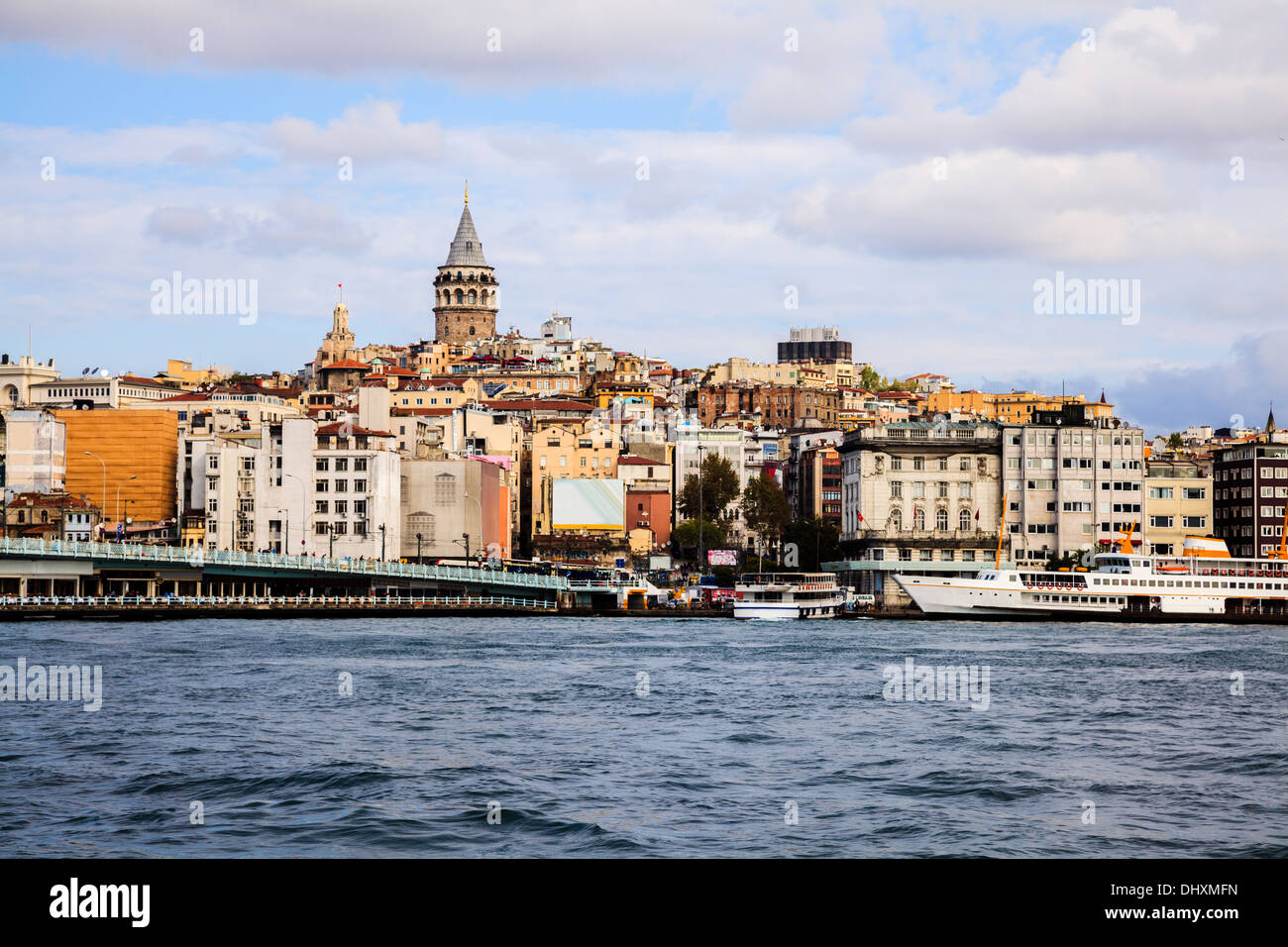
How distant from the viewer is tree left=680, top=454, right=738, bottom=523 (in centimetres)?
12181

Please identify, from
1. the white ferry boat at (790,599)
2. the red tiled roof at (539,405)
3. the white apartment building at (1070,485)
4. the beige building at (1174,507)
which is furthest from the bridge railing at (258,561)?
the red tiled roof at (539,405)

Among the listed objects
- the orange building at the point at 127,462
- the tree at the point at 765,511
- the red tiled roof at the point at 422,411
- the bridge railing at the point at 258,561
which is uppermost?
the red tiled roof at the point at 422,411

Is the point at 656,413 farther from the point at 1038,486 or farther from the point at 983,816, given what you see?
the point at 983,816

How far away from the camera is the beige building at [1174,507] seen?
106562 mm

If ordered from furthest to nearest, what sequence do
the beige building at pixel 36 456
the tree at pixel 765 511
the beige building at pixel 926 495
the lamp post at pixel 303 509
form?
the tree at pixel 765 511
the beige building at pixel 36 456
the beige building at pixel 926 495
the lamp post at pixel 303 509

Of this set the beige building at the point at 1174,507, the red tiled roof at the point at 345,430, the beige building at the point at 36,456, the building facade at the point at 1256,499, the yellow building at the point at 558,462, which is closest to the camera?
the red tiled roof at the point at 345,430

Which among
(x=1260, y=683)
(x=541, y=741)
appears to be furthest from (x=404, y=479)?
(x=541, y=741)

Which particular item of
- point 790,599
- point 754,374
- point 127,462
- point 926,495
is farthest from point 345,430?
point 754,374

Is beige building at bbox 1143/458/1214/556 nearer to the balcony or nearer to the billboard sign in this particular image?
the balcony

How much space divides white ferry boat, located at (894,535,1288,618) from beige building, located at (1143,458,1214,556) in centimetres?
1954

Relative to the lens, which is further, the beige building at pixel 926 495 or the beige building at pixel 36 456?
the beige building at pixel 36 456

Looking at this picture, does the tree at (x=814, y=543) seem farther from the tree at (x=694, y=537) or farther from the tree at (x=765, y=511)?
the tree at (x=694, y=537)

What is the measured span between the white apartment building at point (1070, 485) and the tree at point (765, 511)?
1987 centimetres
